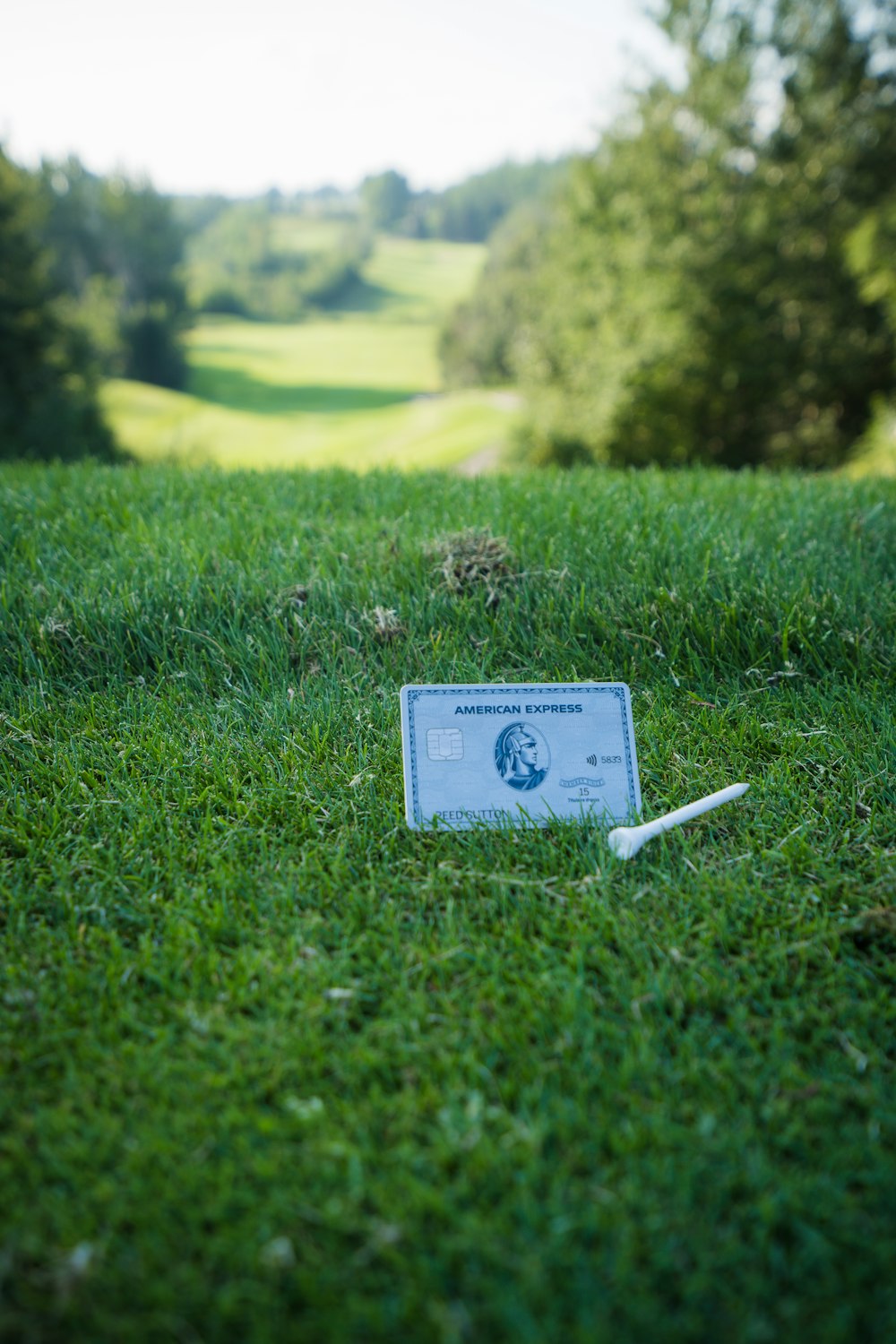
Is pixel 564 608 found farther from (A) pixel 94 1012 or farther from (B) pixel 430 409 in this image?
(B) pixel 430 409

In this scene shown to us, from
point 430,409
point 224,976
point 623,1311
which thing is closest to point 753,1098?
point 623,1311

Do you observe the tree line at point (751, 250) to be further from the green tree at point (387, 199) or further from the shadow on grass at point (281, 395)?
the green tree at point (387, 199)

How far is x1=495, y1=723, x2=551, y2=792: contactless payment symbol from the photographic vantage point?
2.32 m

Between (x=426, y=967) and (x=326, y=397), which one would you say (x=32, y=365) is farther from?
(x=426, y=967)

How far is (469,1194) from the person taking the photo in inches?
51.9

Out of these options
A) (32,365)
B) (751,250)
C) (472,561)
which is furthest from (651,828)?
(32,365)

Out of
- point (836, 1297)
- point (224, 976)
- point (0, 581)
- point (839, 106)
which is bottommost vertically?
point (836, 1297)

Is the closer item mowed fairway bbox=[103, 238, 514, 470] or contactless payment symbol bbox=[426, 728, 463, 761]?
contactless payment symbol bbox=[426, 728, 463, 761]

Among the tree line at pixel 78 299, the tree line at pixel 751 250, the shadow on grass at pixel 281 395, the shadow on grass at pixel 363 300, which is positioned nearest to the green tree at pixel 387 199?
the shadow on grass at pixel 363 300

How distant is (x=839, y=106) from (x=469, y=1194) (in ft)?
65.8

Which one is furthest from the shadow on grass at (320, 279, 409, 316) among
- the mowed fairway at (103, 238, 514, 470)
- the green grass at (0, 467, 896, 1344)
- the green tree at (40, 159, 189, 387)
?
the green grass at (0, 467, 896, 1344)

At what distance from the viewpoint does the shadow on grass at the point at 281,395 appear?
43.5 metres

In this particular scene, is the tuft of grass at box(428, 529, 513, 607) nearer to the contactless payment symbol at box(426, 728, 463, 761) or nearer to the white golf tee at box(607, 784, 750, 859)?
the contactless payment symbol at box(426, 728, 463, 761)

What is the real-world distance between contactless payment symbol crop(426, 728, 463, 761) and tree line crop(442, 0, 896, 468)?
1502 centimetres
